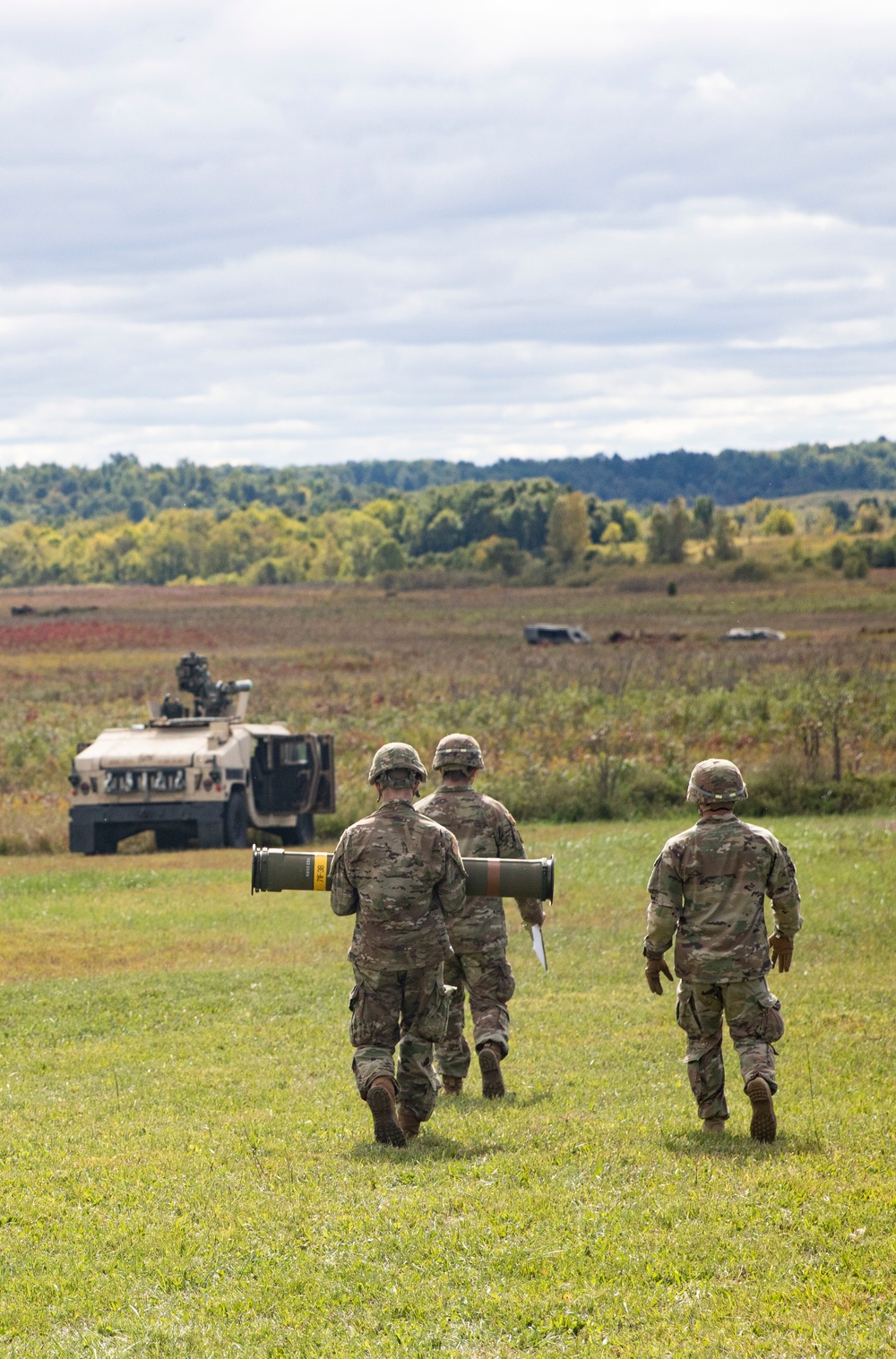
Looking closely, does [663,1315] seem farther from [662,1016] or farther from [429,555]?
[429,555]

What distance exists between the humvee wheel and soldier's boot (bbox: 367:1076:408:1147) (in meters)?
15.8

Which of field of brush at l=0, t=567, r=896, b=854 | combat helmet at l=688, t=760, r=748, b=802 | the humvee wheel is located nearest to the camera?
combat helmet at l=688, t=760, r=748, b=802

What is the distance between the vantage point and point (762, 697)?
129 feet

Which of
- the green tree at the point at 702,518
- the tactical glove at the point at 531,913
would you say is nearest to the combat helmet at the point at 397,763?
the tactical glove at the point at 531,913

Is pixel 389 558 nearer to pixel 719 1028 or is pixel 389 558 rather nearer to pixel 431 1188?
pixel 719 1028

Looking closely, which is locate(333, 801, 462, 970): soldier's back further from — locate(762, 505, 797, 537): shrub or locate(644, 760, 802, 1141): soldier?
locate(762, 505, 797, 537): shrub

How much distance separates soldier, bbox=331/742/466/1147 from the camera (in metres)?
8.78

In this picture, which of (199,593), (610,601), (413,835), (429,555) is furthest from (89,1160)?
(429,555)

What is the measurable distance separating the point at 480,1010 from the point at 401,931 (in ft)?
5.74

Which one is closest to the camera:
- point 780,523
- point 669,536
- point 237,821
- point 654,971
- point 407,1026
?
point 654,971

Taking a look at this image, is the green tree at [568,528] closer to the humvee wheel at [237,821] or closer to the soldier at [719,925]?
the humvee wheel at [237,821]

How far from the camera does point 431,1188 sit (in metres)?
7.50

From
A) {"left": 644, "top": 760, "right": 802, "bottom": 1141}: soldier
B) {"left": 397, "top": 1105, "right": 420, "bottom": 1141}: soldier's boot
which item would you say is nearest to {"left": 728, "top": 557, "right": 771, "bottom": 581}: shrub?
{"left": 644, "top": 760, "right": 802, "bottom": 1141}: soldier

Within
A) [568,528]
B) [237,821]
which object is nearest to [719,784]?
[237,821]
